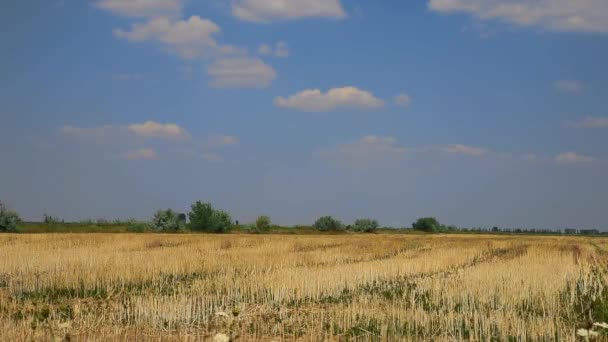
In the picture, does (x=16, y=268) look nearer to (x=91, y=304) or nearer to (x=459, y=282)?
(x=91, y=304)

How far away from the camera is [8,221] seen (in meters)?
60.0

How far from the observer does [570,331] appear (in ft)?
35.1

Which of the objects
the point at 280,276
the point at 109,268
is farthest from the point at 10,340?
the point at 109,268

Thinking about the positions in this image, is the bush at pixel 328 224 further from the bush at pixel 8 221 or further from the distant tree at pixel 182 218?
the bush at pixel 8 221

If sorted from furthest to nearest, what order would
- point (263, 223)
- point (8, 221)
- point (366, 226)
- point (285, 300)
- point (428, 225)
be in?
1. point (428, 225)
2. point (366, 226)
3. point (263, 223)
4. point (8, 221)
5. point (285, 300)

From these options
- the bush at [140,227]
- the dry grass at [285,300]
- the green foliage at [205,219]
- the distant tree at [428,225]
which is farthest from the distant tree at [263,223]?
the dry grass at [285,300]

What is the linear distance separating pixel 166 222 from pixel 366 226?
2810cm

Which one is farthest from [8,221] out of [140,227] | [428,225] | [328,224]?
[428,225]

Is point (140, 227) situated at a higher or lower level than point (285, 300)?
higher

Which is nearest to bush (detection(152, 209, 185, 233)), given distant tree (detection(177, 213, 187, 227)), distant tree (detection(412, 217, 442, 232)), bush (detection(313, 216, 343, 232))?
distant tree (detection(177, 213, 187, 227))

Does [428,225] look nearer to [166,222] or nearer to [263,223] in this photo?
[263,223]

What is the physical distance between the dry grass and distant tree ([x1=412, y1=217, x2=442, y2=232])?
7598 cm

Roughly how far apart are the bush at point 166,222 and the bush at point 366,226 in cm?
2528

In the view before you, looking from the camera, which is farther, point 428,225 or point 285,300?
point 428,225
